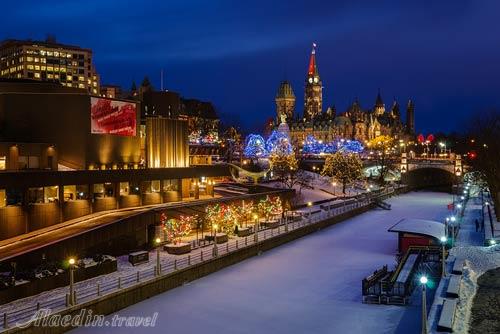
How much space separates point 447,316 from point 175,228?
21.3m

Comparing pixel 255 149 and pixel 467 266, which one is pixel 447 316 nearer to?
pixel 467 266

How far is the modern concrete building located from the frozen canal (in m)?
113

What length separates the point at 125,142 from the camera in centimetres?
4697

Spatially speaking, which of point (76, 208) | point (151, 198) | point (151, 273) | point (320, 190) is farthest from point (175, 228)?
point (320, 190)

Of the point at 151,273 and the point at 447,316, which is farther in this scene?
the point at 151,273

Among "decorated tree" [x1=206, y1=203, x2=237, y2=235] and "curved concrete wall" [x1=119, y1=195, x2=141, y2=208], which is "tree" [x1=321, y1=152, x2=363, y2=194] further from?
"curved concrete wall" [x1=119, y1=195, x2=141, y2=208]

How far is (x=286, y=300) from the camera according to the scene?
29.0 meters

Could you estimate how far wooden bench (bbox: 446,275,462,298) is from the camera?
86.4 feet

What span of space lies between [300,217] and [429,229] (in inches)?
609

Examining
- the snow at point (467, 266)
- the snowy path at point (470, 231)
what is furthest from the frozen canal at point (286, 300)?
the snowy path at point (470, 231)

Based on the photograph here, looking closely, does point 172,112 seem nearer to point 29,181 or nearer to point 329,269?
point 29,181

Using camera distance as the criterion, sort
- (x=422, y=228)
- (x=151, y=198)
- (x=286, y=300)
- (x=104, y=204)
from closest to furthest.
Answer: (x=286, y=300), (x=422, y=228), (x=104, y=204), (x=151, y=198)

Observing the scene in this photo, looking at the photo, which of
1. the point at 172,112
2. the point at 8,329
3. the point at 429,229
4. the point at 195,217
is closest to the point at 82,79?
the point at 172,112

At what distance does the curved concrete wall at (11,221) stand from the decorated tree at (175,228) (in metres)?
8.89
